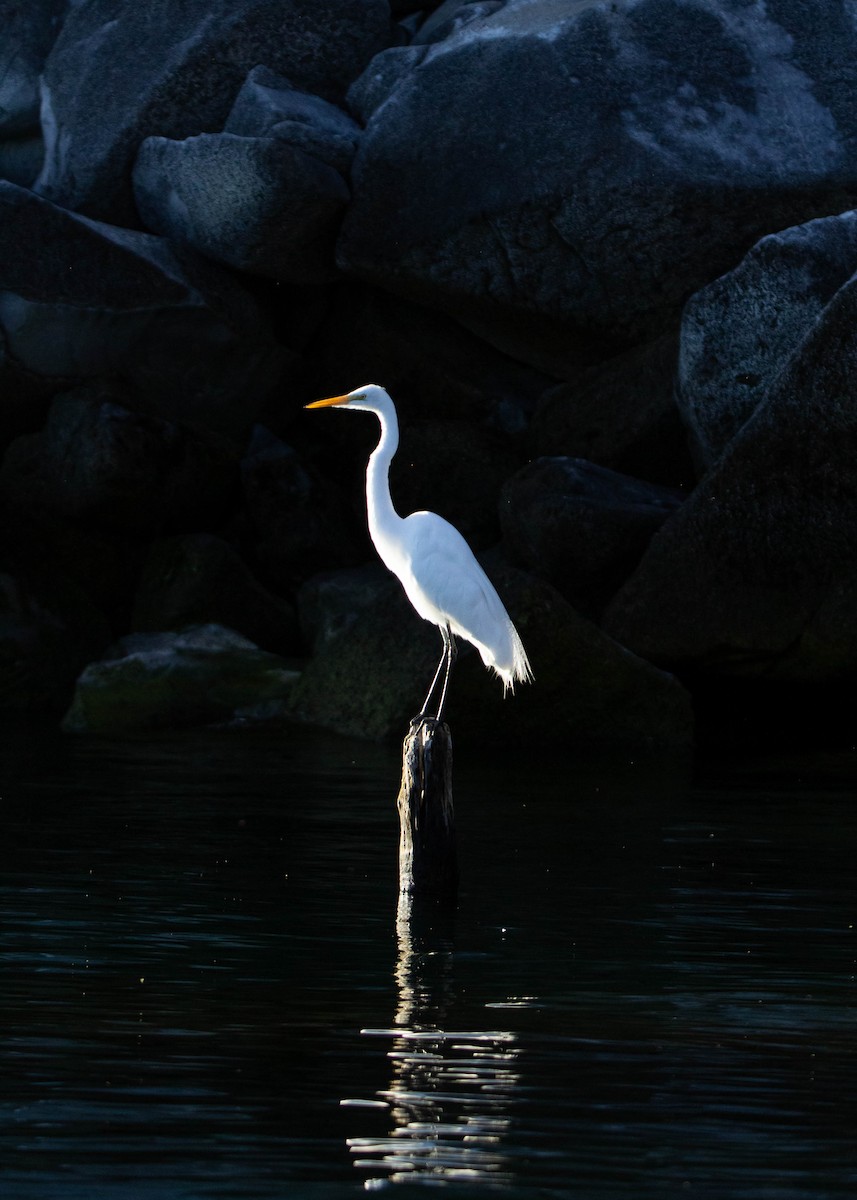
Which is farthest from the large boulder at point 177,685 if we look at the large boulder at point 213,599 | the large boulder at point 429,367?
the large boulder at point 429,367

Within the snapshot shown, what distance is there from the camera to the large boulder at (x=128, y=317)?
19844mm

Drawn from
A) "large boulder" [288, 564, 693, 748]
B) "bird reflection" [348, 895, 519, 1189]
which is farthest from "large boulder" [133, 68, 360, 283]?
"bird reflection" [348, 895, 519, 1189]

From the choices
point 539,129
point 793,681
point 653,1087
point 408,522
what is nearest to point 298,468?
point 539,129

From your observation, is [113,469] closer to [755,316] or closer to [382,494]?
[755,316]

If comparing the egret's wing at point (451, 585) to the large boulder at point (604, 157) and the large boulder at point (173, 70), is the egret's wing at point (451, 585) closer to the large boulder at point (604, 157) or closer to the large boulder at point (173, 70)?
the large boulder at point (604, 157)

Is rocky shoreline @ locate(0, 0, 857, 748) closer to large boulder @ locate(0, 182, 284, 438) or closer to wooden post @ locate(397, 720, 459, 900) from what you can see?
large boulder @ locate(0, 182, 284, 438)

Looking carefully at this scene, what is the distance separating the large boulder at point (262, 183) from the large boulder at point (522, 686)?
18.1 feet

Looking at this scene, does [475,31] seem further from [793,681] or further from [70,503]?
[793,681]

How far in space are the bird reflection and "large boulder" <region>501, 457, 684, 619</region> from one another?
9.85m

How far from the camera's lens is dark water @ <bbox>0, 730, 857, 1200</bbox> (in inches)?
201

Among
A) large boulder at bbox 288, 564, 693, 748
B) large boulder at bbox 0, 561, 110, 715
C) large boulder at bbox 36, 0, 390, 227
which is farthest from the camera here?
large boulder at bbox 36, 0, 390, 227

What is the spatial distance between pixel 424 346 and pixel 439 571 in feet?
→ 37.1

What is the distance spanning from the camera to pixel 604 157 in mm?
19219

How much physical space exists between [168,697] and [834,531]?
5.81 m
